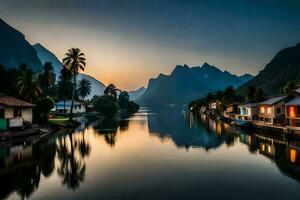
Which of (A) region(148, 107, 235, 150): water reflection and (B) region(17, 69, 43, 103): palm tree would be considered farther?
(B) region(17, 69, 43, 103): palm tree

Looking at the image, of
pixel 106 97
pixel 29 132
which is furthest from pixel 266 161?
pixel 106 97

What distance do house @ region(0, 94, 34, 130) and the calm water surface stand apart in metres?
8.23

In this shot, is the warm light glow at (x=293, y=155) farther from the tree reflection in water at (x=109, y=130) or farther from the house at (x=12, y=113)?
the house at (x=12, y=113)

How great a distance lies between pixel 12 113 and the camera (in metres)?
51.3

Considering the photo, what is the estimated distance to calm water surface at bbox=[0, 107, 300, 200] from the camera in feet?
71.6

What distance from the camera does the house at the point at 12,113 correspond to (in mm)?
48344

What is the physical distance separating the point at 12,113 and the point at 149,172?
34.2 m

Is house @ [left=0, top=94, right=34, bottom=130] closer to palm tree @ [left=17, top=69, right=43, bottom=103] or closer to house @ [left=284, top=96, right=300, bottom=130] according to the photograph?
palm tree @ [left=17, top=69, right=43, bottom=103]

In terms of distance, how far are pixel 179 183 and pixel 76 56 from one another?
209 ft

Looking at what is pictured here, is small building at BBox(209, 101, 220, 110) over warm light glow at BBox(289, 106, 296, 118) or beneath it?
over

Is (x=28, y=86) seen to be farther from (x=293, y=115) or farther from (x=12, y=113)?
(x=293, y=115)

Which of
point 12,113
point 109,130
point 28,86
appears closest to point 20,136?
point 12,113

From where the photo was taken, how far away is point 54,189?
74.6 feet

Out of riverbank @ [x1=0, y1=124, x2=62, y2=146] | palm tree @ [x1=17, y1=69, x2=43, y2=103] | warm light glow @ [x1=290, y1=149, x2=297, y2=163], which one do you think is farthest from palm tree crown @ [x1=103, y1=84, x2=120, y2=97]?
warm light glow @ [x1=290, y1=149, x2=297, y2=163]
